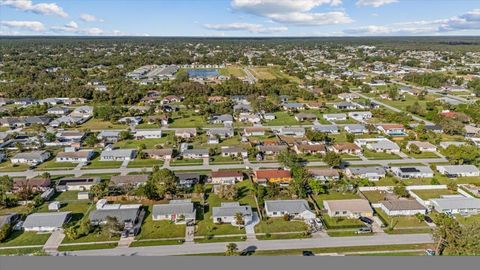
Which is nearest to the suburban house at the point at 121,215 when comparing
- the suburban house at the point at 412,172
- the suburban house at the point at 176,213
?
the suburban house at the point at 176,213

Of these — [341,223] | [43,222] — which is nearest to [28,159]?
[43,222]

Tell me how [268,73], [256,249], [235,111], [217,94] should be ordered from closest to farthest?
[256,249] < [235,111] < [217,94] < [268,73]

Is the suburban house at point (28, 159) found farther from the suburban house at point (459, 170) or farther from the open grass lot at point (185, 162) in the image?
the suburban house at point (459, 170)

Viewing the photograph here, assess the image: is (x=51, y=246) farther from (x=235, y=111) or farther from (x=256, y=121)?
(x=235, y=111)

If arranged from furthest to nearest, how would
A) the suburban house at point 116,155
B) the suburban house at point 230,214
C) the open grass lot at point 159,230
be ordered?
the suburban house at point 116,155 < the suburban house at point 230,214 < the open grass lot at point 159,230

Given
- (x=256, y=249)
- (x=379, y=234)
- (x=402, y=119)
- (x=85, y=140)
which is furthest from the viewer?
(x=402, y=119)

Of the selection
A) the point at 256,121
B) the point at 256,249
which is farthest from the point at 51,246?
the point at 256,121
